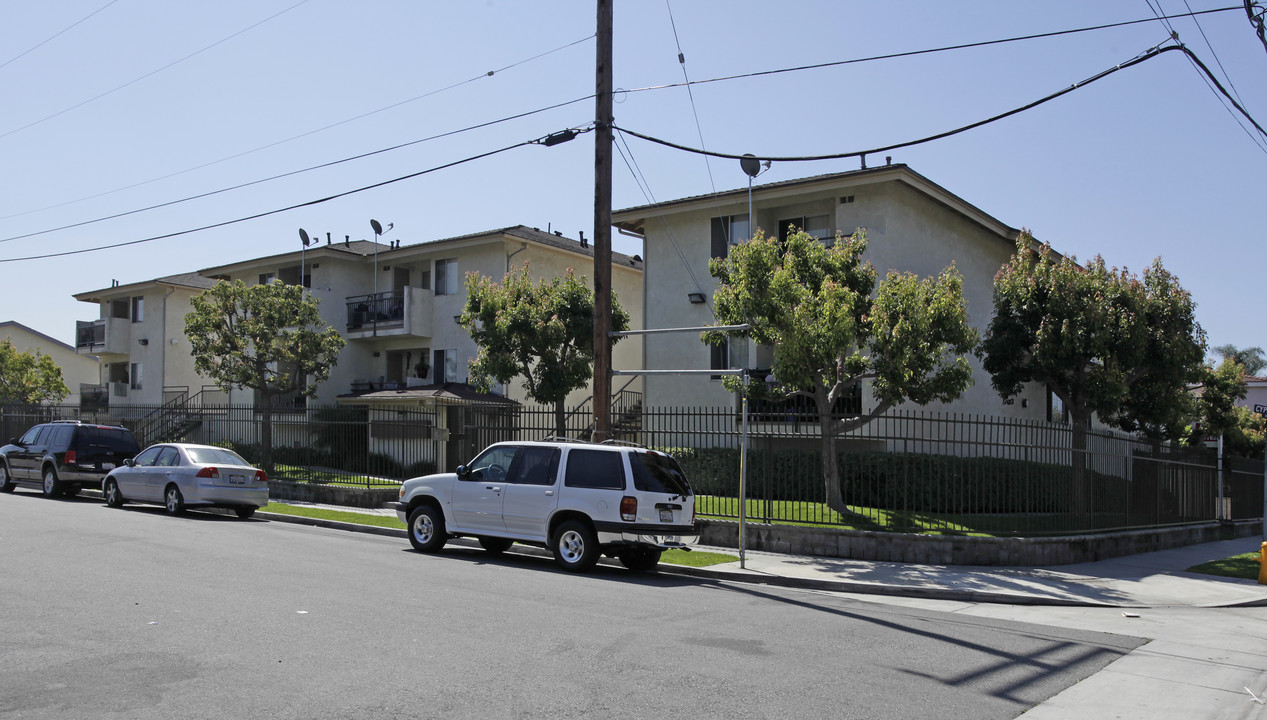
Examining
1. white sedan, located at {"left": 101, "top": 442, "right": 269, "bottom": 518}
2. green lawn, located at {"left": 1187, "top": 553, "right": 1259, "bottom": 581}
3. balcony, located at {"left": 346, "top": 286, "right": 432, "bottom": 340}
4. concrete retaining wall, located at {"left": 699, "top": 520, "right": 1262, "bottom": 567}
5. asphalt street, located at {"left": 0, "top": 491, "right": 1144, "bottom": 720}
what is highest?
balcony, located at {"left": 346, "top": 286, "right": 432, "bottom": 340}

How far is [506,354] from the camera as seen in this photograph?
68.4ft

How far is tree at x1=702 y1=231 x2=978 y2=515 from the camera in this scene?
1546 cm

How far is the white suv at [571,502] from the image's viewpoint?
1245 cm

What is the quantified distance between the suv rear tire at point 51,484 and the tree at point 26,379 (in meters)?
23.6

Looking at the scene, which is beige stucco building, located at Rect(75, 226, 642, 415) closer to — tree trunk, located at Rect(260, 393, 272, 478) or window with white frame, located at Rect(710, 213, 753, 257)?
tree trunk, located at Rect(260, 393, 272, 478)

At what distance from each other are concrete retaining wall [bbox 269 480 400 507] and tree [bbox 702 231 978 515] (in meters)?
9.35

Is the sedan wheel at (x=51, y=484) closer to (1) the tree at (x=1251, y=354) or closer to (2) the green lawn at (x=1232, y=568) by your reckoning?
(2) the green lawn at (x=1232, y=568)

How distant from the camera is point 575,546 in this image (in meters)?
12.6

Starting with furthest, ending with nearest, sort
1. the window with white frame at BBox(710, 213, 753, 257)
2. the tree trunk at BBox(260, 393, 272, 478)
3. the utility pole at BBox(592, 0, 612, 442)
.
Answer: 1. the window with white frame at BBox(710, 213, 753, 257)
2. the tree trunk at BBox(260, 393, 272, 478)
3. the utility pole at BBox(592, 0, 612, 442)

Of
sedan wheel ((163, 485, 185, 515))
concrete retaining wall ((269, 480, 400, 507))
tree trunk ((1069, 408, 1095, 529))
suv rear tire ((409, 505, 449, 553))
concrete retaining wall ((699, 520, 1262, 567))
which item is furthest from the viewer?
concrete retaining wall ((269, 480, 400, 507))

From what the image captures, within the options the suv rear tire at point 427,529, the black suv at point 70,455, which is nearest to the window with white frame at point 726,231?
the suv rear tire at point 427,529

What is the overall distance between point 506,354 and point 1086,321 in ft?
39.9

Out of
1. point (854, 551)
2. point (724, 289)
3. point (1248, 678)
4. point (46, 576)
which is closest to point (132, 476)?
point (46, 576)

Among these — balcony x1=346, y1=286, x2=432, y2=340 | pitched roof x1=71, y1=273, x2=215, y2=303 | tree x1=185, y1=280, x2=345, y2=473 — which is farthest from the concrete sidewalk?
pitched roof x1=71, y1=273, x2=215, y2=303
